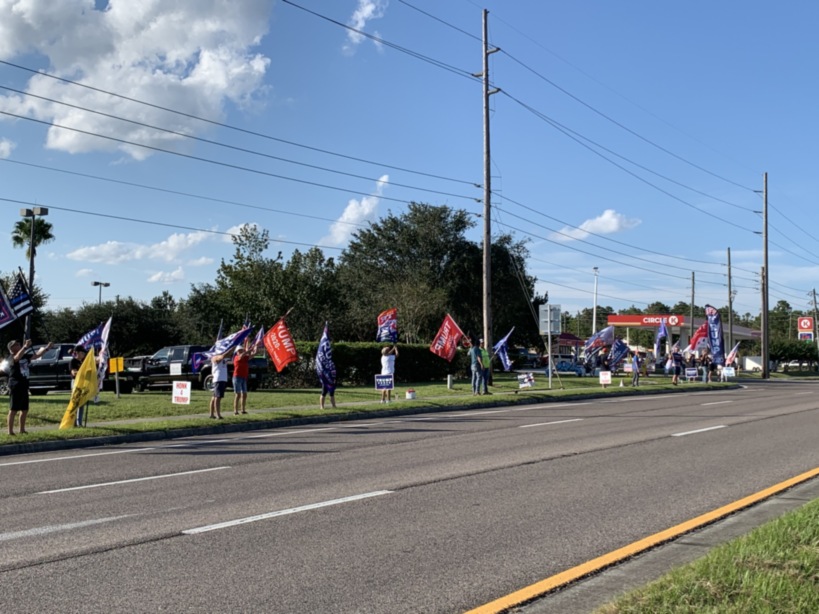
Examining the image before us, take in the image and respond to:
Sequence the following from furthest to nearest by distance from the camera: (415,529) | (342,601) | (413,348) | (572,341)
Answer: (572,341) → (413,348) → (415,529) → (342,601)

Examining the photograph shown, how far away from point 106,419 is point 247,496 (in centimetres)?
1133

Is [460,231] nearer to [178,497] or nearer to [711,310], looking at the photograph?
[711,310]

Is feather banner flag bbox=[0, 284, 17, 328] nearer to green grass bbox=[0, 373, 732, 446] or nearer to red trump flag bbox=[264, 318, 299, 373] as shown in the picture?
green grass bbox=[0, 373, 732, 446]

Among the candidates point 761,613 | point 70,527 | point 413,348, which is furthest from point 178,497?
point 413,348

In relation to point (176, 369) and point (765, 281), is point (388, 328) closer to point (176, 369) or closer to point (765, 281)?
point (176, 369)

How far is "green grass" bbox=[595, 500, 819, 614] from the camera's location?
4.41 metres

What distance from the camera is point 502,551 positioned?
20.5ft

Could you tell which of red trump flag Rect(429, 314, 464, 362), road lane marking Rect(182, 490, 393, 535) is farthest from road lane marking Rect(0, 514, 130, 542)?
red trump flag Rect(429, 314, 464, 362)

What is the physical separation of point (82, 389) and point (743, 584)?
45.8 ft

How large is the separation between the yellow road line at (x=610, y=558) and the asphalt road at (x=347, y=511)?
0.13m

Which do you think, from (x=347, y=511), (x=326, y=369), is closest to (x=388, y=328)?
(x=326, y=369)

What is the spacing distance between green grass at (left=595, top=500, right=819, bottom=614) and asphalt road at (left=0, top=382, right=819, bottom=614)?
1014 millimetres

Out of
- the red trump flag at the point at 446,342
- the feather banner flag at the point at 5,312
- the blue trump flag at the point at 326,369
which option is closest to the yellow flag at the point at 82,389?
the feather banner flag at the point at 5,312

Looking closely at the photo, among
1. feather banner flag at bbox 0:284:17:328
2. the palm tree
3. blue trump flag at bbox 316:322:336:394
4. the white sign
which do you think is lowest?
the white sign
